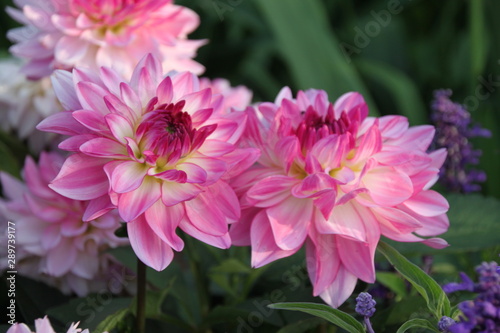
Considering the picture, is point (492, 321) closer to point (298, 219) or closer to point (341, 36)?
point (298, 219)

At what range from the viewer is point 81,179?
405mm

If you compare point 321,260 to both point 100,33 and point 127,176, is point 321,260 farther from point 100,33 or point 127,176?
point 100,33

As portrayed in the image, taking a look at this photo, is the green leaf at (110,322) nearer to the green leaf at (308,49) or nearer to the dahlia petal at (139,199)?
the dahlia petal at (139,199)

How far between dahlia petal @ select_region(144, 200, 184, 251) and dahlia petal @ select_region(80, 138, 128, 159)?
0.12 feet

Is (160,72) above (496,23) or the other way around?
above

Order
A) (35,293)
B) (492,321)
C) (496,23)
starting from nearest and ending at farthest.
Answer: (492,321), (35,293), (496,23)

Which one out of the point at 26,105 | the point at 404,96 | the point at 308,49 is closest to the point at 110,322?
the point at 26,105

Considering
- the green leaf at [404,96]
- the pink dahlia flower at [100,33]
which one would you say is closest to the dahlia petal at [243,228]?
the pink dahlia flower at [100,33]

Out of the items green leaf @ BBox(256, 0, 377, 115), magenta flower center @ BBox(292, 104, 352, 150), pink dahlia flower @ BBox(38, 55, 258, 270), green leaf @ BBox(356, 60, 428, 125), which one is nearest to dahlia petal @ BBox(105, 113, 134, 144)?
pink dahlia flower @ BBox(38, 55, 258, 270)

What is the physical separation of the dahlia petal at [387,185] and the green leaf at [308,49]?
1.70 feet

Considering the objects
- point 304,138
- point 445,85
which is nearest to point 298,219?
point 304,138

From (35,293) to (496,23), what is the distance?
84 cm

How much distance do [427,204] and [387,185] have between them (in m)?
0.03

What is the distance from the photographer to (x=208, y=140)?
0.43 m
